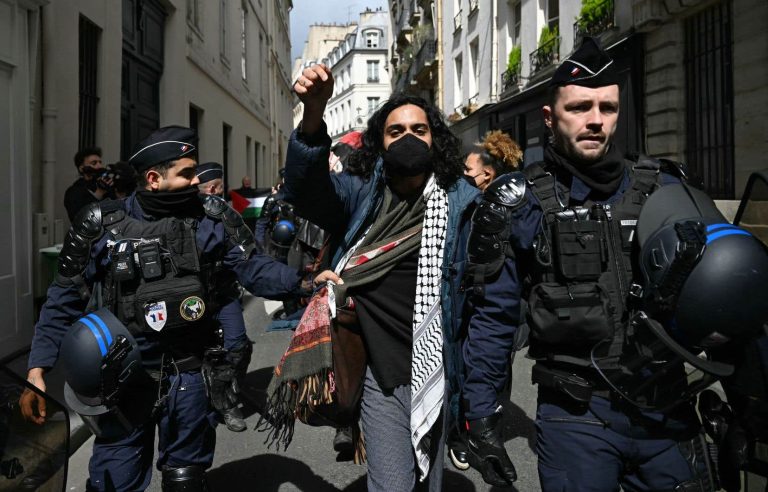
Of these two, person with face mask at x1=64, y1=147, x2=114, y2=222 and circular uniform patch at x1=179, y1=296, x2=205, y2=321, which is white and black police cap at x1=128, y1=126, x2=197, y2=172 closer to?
circular uniform patch at x1=179, y1=296, x2=205, y2=321

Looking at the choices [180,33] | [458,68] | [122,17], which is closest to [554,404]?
[122,17]

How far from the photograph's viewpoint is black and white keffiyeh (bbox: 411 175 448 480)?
2.31 metres

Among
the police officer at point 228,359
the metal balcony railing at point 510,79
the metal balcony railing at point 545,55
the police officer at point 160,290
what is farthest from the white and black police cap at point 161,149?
the metal balcony railing at point 510,79

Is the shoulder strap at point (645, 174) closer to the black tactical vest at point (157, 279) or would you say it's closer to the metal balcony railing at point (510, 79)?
the black tactical vest at point (157, 279)

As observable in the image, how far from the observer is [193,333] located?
278 centimetres

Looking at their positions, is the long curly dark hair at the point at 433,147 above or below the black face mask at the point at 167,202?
above

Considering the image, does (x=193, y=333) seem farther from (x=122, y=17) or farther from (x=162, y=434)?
(x=122, y=17)

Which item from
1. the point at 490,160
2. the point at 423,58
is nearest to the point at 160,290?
the point at 490,160

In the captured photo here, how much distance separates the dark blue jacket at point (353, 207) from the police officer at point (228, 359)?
0.75 metres

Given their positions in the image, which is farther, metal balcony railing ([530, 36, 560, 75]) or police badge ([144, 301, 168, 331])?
metal balcony railing ([530, 36, 560, 75])

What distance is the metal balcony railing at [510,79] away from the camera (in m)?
15.9

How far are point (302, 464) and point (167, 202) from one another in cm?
195

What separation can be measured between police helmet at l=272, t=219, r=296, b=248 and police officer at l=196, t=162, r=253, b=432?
3.55 m

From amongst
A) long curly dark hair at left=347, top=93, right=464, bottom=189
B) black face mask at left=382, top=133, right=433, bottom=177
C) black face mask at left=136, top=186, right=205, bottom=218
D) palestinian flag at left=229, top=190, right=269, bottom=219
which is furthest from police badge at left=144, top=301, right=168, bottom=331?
palestinian flag at left=229, top=190, right=269, bottom=219
